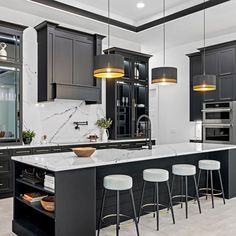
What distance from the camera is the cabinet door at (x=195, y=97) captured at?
22.9 ft

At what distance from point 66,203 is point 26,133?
297cm

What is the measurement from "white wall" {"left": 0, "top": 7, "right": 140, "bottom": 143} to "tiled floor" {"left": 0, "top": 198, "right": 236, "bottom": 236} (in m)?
1.97

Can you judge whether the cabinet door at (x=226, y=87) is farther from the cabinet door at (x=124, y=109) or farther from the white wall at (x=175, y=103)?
the cabinet door at (x=124, y=109)

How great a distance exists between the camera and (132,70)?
7047 millimetres

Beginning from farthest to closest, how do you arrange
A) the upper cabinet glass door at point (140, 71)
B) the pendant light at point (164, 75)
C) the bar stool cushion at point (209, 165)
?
the upper cabinet glass door at point (140, 71)
the bar stool cushion at point (209, 165)
the pendant light at point (164, 75)

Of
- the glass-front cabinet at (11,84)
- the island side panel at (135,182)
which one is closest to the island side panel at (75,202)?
the island side panel at (135,182)

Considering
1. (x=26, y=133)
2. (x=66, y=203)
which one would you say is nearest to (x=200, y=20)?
(x=26, y=133)

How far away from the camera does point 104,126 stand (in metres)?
6.52

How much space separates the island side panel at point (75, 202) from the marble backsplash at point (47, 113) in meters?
3.17

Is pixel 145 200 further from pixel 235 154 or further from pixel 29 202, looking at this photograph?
pixel 235 154

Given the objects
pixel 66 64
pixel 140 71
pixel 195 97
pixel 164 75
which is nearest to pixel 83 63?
pixel 66 64

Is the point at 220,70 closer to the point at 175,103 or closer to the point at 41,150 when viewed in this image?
the point at 175,103

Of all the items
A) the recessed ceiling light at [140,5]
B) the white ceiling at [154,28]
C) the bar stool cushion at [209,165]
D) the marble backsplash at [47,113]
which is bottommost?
the bar stool cushion at [209,165]

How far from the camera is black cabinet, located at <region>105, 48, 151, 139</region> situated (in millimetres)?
6758
